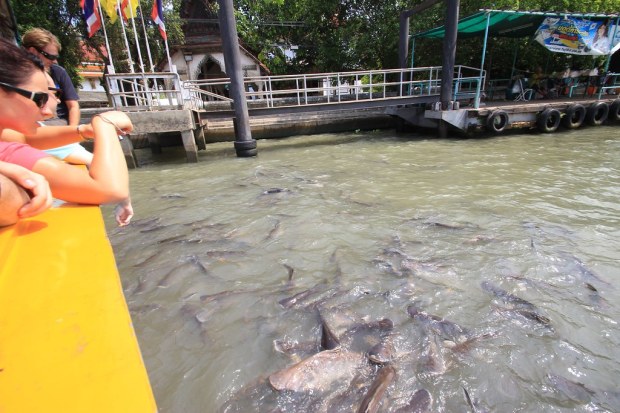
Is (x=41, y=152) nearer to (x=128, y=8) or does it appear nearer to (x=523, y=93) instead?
(x=128, y=8)

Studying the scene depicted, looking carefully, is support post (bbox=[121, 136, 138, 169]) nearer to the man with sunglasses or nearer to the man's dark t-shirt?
the man with sunglasses

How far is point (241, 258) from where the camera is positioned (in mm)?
3895

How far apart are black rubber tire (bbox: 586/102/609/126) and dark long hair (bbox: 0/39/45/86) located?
54.5 feet

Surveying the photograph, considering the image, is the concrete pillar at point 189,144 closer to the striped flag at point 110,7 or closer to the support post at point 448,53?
the striped flag at point 110,7

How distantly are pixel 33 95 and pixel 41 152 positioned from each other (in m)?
0.28

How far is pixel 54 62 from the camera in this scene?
4.16 m

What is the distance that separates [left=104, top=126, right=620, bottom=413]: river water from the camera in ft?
7.30

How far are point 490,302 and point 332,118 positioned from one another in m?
13.1

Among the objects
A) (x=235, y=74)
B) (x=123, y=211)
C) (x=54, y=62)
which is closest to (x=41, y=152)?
(x=123, y=211)

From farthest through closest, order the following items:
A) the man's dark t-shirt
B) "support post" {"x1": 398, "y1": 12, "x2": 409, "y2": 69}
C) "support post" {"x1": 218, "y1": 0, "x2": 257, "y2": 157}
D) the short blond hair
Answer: "support post" {"x1": 398, "y1": 12, "x2": 409, "y2": 69} → "support post" {"x1": 218, "y1": 0, "x2": 257, "y2": 157} → the man's dark t-shirt → the short blond hair

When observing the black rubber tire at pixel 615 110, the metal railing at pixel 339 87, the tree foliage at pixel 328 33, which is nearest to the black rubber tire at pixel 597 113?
the black rubber tire at pixel 615 110

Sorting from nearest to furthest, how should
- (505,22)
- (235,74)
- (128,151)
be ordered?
(128,151) → (235,74) → (505,22)

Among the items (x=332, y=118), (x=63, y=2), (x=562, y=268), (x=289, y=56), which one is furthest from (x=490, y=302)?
(x=289, y=56)

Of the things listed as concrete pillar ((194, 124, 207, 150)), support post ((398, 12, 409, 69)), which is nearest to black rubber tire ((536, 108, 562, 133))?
support post ((398, 12, 409, 69))
